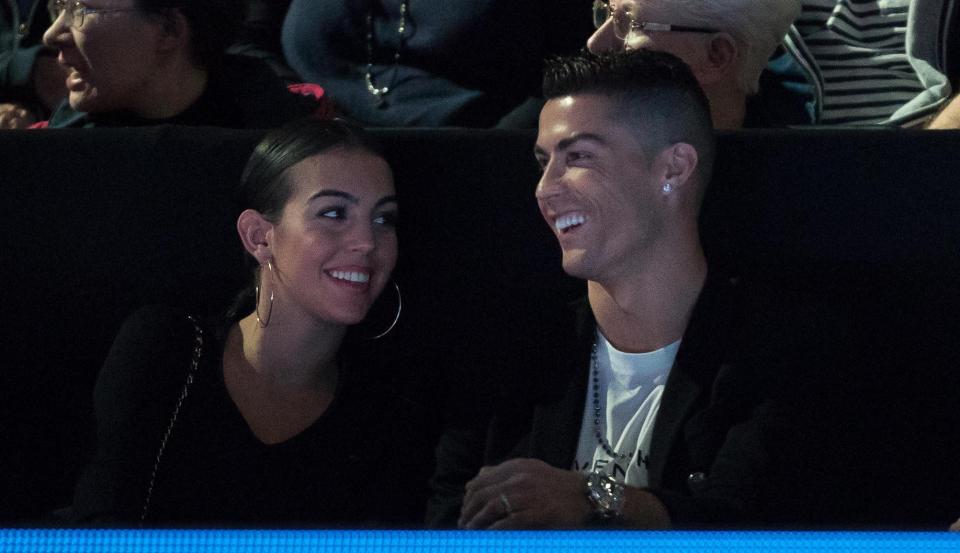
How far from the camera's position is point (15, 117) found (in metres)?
2.57

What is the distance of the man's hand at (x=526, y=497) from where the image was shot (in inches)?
61.7

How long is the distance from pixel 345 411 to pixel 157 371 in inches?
11.5

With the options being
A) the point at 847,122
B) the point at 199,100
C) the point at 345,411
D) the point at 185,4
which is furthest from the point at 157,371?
the point at 847,122

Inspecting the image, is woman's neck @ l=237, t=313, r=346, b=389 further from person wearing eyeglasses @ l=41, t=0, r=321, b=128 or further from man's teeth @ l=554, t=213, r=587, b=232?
person wearing eyeglasses @ l=41, t=0, r=321, b=128

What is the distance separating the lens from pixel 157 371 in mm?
1863

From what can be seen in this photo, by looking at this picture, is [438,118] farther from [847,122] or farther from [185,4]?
[847,122]

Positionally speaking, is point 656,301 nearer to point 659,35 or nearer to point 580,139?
point 580,139

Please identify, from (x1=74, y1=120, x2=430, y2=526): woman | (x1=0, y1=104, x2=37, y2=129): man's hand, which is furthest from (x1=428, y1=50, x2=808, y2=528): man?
(x1=0, y1=104, x2=37, y2=129): man's hand

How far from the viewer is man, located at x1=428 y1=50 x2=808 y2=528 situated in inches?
66.2

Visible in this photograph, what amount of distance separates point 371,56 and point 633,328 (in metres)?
1.05

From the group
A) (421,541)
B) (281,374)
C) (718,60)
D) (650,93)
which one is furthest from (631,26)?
(421,541)

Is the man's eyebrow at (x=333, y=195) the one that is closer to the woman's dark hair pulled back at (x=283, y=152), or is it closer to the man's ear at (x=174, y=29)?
the woman's dark hair pulled back at (x=283, y=152)

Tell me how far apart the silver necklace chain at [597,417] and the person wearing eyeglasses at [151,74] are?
848 millimetres

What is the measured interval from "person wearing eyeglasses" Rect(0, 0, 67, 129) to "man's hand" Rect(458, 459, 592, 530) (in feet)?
5.03
